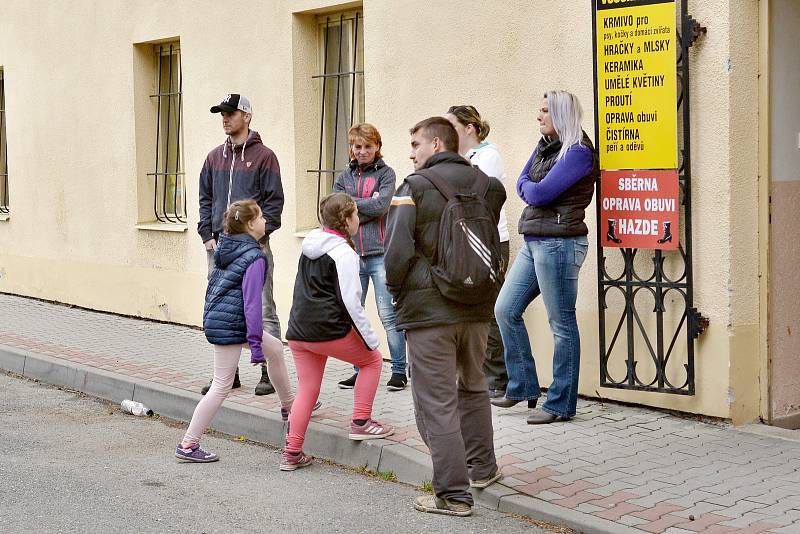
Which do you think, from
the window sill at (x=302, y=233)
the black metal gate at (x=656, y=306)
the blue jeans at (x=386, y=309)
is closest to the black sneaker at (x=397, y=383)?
the blue jeans at (x=386, y=309)

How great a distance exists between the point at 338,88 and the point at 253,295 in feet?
13.6

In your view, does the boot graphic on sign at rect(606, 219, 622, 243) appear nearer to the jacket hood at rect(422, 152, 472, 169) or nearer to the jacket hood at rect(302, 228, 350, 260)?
the jacket hood at rect(302, 228, 350, 260)

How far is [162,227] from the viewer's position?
12016 millimetres

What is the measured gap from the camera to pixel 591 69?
25.1 ft

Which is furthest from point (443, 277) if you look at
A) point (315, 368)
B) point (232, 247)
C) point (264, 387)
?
point (264, 387)

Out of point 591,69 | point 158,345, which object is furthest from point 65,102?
point 591,69

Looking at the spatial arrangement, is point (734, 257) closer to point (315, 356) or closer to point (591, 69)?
point (591, 69)

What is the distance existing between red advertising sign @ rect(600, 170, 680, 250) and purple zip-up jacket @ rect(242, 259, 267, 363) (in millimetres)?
2187

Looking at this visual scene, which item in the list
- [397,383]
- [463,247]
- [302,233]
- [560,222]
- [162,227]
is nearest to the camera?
[463,247]

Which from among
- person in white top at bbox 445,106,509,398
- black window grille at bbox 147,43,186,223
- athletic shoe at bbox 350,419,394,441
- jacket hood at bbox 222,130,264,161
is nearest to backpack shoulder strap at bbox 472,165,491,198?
person in white top at bbox 445,106,509,398

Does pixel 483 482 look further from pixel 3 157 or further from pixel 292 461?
pixel 3 157

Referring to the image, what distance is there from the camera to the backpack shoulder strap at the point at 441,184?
18.2 feet

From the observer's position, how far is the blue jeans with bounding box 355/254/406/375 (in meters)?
8.29

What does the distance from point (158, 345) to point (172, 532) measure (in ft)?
17.6
